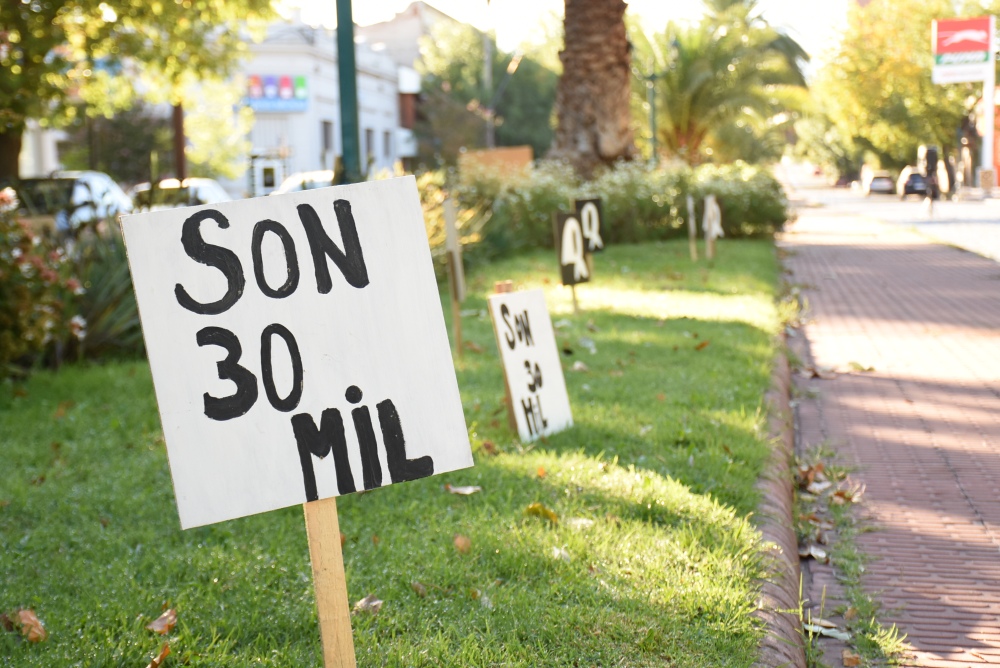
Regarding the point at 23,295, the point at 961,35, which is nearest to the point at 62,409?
the point at 23,295

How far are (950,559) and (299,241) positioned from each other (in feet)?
10.0

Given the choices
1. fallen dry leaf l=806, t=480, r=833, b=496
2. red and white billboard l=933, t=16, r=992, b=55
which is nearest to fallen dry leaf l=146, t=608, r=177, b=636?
fallen dry leaf l=806, t=480, r=833, b=496

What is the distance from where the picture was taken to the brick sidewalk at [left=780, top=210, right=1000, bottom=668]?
3875 millimetres

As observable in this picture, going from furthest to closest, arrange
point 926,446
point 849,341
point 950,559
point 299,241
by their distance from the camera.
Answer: point 849,341
point 926,446
point 950,559
point 299,241

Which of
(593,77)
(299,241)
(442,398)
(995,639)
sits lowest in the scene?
(995,639)

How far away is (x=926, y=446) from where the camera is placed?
6.03 meters

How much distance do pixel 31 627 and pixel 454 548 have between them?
142 cm

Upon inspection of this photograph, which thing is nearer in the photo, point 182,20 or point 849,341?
point 849,341

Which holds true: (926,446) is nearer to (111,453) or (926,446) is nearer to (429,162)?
(111,453)

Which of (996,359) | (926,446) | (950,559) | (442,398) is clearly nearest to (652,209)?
(996,359)

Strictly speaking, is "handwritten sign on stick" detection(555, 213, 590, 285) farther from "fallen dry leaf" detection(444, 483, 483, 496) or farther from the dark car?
the dark car

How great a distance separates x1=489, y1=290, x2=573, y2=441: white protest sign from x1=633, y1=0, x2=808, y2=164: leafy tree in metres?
24.8

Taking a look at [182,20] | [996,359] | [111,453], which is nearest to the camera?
[111,453]

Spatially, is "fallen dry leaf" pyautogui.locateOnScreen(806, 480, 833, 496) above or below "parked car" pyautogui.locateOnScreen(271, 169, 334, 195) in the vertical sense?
below
